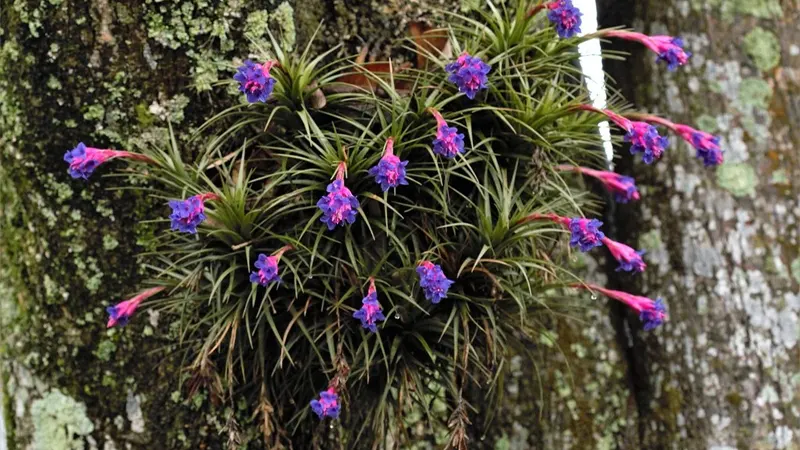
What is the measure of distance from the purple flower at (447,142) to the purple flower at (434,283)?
0.23 metres

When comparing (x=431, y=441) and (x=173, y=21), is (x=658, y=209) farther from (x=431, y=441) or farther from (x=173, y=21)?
(x=173, y=21)

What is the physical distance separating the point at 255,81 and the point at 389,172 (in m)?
0.33

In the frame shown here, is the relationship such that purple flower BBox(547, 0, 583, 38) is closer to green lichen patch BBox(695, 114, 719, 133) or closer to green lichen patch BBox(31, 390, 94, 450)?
green lichen patch BBox(695, 114, 719, 133)

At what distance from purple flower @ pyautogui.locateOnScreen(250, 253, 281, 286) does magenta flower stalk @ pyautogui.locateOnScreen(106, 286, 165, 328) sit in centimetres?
30

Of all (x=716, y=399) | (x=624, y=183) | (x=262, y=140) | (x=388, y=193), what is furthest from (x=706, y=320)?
(x=262, y=140)

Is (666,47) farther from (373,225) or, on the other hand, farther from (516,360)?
(516,360)

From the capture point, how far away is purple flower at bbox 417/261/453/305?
172 centimetres

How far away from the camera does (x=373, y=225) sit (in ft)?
6.22

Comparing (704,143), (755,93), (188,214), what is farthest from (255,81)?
(755,93)

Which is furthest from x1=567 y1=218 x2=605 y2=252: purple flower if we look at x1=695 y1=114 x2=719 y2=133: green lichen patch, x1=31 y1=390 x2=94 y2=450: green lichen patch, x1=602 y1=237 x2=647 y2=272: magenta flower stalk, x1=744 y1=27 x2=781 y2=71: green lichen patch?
x1=31 y1=390 x2=94 y2=450: green lichen patch

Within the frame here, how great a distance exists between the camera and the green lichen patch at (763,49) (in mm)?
2525

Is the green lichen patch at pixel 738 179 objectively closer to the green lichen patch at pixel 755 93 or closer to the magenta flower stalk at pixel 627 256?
the green lichen patch at pixel 755 93

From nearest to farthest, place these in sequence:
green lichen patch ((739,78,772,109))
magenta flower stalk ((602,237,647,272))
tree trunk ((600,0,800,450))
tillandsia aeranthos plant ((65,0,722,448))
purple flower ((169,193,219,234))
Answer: purple flower ((169,193,219,234))
tillandsia aeranthos plant ((65,0,722,448))
magenta flower stalk ((602,237,647,272))
tree trunk ((600,0,800,450))
green lichen patch ((739,78,772,109))

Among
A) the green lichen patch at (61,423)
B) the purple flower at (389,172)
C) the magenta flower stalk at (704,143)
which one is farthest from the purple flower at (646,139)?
the green lichen patch at (61,423)
